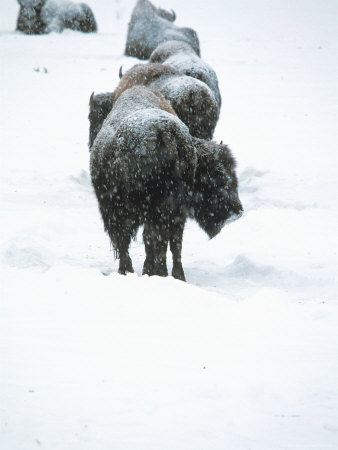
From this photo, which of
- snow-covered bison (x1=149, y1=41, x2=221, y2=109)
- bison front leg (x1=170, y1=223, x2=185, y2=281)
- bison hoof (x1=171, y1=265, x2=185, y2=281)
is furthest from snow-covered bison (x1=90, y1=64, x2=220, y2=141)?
bison hoof (x1=171, y1=265, x2=185, y2=281)

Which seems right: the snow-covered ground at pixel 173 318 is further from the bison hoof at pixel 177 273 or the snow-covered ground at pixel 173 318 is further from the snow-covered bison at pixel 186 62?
the snow-covered bison at pixel 186 62

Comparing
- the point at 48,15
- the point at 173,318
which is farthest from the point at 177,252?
the point at 48,15

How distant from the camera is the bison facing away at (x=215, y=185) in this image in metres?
4.34

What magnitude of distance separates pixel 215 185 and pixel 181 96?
1.69 metres

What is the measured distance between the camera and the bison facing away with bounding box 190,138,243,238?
4340 millimetres

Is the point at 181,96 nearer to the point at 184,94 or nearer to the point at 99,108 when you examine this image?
the point at 184,94

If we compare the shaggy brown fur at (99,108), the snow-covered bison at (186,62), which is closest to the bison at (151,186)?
the shaggy brown fur at (99,108)

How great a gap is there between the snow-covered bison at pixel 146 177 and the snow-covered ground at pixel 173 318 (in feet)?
1.52

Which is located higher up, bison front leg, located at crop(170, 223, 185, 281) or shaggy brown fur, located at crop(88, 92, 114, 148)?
shaggy brown fur, located at crop(88, 92, 114, 148)

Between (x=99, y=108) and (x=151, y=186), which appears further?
(x=99, y=108)

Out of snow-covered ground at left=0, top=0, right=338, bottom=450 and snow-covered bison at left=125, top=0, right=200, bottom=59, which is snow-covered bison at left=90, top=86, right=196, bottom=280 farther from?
snow-covered bison at left=125, top=0, right=200, bottom=59

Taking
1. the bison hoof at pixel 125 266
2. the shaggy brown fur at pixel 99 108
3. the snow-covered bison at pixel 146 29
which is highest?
the shaggy brown fur at pixel 99 108

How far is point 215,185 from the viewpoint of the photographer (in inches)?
173

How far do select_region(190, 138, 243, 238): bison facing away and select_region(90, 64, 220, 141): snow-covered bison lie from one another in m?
1.41
